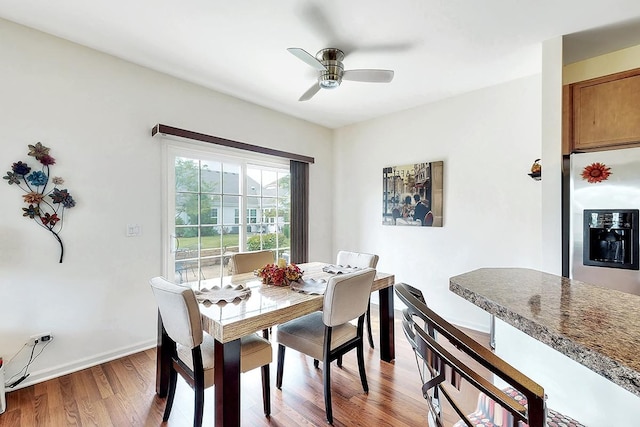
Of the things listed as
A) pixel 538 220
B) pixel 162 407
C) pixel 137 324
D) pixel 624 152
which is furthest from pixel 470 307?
pixel 137 324

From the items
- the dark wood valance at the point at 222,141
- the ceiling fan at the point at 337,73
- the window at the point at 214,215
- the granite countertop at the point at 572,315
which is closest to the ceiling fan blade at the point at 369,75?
the ceiling fan at the point at 337,73

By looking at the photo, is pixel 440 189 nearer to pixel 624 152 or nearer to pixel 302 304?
pixel 624 152

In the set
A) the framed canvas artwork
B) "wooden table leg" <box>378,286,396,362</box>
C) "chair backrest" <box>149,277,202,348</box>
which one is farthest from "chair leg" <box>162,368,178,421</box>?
the framed canvas artwork

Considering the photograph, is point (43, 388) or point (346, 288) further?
point (43, 388)

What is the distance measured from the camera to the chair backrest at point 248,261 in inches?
108

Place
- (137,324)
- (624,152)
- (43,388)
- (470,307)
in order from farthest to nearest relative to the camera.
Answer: (470,307), (137,324), (43,388), (624,152)

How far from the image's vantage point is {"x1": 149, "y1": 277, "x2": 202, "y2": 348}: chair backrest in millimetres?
1500

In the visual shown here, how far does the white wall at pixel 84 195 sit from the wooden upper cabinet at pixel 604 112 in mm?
3300

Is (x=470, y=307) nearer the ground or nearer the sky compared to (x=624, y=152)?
nearer the ground

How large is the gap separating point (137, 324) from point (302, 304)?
1.86 metres

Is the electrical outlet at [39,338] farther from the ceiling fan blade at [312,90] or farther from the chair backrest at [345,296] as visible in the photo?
the ceiling fan blade at [312,90]

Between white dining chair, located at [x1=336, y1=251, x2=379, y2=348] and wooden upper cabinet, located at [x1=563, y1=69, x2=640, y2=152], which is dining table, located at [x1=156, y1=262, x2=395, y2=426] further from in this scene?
wooden upper cabinet, located at [x1=563, y1=69, x2=640, y2=152]

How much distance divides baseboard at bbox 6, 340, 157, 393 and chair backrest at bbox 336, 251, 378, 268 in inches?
77.9

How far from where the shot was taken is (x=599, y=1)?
1872mm
